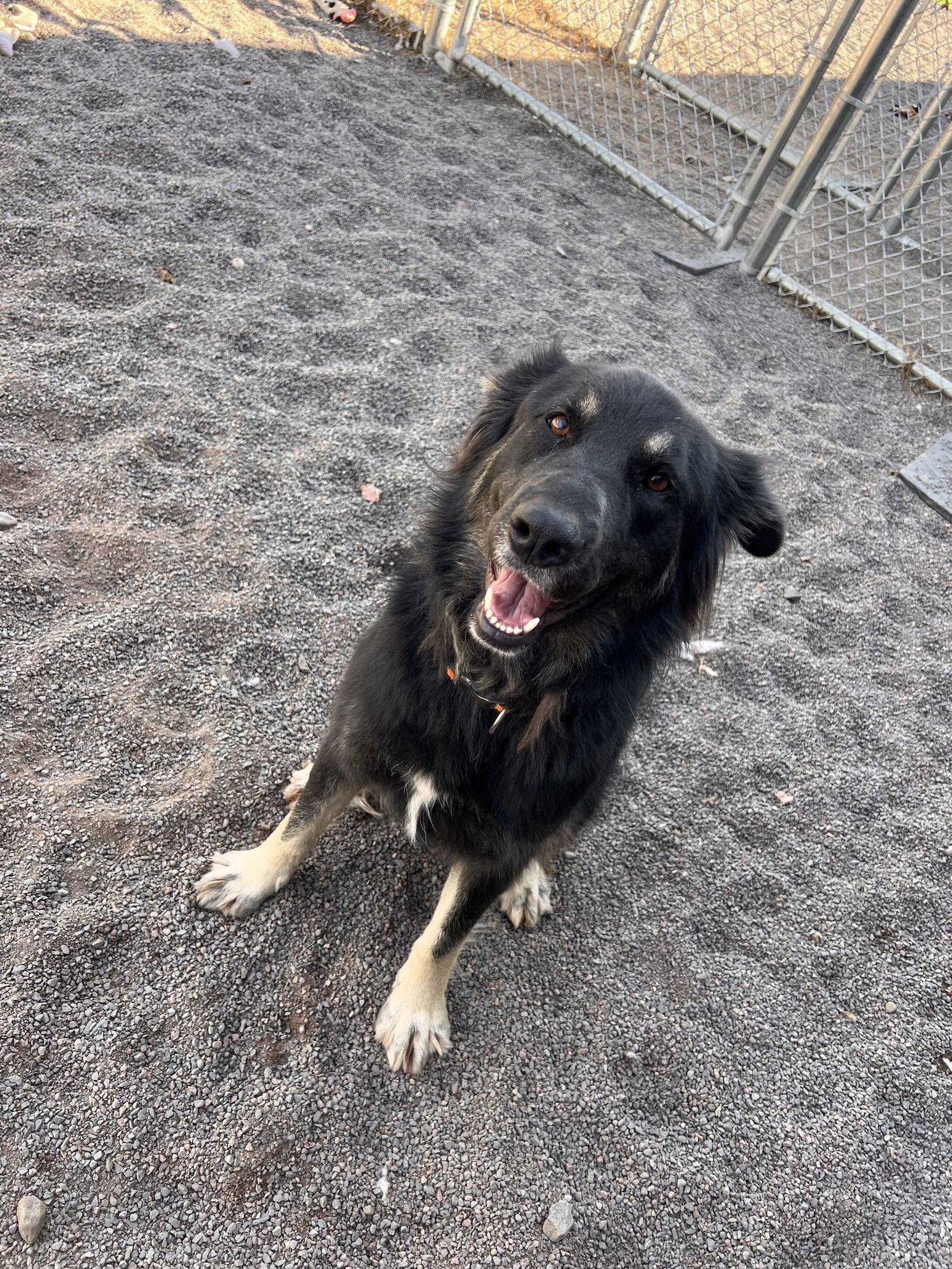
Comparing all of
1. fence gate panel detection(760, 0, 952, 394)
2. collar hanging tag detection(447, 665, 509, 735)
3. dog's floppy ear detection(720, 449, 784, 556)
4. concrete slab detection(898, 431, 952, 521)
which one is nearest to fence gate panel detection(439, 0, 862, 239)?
fence gate panel detection(760, 0, 952, 394)

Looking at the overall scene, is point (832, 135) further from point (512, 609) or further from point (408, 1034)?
point (408, 1034)

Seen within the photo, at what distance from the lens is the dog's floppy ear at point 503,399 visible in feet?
7.52

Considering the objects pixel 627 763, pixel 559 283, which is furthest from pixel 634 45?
pixel 627 763

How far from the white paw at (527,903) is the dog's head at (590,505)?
36.2 inches

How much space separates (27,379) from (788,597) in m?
3.42

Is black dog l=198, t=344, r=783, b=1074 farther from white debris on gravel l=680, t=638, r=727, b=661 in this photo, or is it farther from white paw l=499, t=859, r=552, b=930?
white debris on gravel l=680, t=638, r=727, b=661

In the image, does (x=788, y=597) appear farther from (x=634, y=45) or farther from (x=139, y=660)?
(x=634, y=45)

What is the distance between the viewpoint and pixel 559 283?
5156 millimetres

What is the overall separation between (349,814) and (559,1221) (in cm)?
124

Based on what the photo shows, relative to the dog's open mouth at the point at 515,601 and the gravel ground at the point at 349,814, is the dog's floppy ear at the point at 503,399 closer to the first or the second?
the dog's open mouth at the point at 515,601

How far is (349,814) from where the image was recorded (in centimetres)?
267

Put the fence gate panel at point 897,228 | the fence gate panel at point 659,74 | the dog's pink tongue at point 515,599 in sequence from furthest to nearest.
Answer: the fence gate panel at point 659,74, the fence gate panel at point 897,228, the dog's pink tongue at point 515,599

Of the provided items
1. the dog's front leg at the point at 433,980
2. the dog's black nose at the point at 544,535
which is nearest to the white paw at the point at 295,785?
the dog's front leg at the point at 433,980

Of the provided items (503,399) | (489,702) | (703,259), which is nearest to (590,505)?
(489,702)
